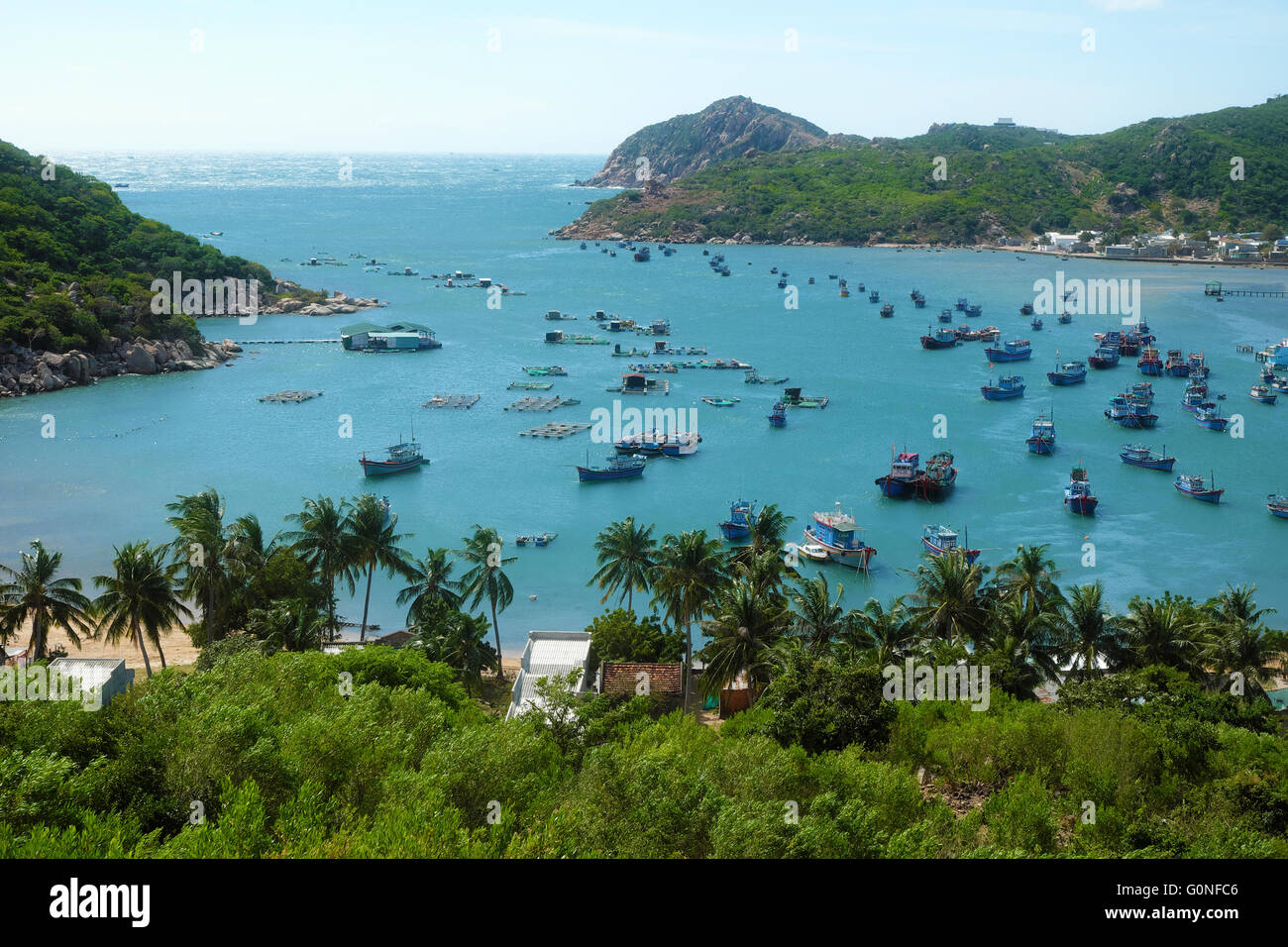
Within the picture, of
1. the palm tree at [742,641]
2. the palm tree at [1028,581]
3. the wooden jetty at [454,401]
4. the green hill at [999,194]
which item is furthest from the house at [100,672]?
the green hill at [999,194]

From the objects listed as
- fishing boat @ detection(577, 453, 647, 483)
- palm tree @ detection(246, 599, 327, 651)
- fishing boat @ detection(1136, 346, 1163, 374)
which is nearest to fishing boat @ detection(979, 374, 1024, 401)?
fishing boat @ detection(1136, 346, 1163, 374)

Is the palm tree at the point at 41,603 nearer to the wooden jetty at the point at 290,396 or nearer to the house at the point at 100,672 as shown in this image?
the house at the point at 100,672

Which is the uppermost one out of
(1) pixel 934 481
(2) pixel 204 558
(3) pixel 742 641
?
(2) pixel 204 558

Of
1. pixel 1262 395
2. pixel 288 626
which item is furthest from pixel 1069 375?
pixel 288 626

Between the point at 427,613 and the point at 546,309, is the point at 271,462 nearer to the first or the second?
the point at 427,613

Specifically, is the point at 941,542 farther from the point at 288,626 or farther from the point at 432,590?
the point at 288,626
